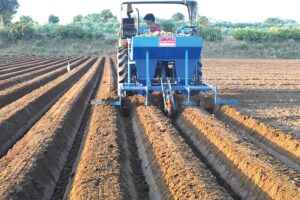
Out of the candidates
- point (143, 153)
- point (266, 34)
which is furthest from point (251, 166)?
point (266, 34)

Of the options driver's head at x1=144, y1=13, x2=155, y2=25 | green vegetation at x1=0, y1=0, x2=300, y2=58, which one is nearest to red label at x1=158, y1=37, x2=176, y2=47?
driver's head at x1=144, y1=13, x2=155, y2=25

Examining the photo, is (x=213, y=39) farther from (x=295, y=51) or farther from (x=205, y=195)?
(x=205, y=195)

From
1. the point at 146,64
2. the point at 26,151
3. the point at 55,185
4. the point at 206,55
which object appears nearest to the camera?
the point at 55,185

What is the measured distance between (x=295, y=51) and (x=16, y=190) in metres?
49.6

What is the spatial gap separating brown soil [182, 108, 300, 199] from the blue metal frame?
2.96 m

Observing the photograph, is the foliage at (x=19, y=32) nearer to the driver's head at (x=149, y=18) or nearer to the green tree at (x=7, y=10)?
the green tree at (x=7, y=10)

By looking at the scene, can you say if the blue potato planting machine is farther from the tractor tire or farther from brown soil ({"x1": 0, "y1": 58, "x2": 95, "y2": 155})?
brown soil ({"x1": 0, "y1": 58, "x2": 95, "y2": 155})

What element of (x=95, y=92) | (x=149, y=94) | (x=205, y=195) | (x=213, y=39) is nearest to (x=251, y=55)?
(x=213, y=39)

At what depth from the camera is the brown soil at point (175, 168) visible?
593 centimetres

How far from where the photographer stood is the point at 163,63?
44.7 ft

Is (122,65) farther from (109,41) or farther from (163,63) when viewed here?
(109,41)

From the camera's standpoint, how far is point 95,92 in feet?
55.8

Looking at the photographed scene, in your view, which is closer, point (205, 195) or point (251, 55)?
point (205, 195)

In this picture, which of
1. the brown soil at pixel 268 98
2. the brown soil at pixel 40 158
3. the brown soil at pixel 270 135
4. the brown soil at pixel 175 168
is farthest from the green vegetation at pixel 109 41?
the brown soil at pixel 175 168
